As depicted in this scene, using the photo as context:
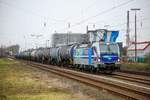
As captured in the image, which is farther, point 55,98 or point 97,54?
point 97,54

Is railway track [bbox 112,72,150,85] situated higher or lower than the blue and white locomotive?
lower

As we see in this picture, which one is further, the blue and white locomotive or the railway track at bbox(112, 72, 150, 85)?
the blue and white locomotive

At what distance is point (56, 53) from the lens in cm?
4291

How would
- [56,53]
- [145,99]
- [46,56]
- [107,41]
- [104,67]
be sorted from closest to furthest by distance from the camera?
[145,99]
[104,67]
[107,41]
[56,53]
[46,56]

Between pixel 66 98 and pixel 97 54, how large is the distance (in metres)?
12.2

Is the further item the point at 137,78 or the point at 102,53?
the point at 102,53

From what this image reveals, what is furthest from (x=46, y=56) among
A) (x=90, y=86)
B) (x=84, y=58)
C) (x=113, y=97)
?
(x=113, y=97)

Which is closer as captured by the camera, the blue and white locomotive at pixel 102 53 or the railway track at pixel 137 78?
the railway track at pixel 137 78

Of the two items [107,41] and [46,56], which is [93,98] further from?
[46,56]

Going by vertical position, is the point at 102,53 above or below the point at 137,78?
above

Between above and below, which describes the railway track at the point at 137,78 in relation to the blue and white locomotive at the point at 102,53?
below

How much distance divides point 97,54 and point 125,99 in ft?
39.8

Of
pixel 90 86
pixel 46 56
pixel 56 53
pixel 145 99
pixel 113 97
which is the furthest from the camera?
pixel 46 56

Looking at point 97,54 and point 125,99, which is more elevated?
point 97,54
